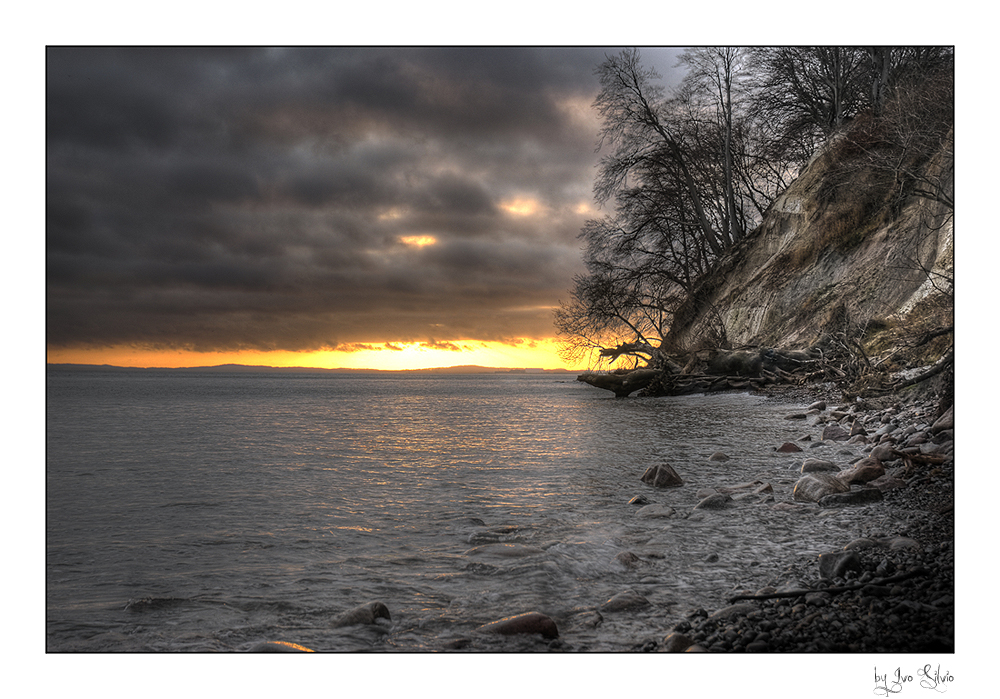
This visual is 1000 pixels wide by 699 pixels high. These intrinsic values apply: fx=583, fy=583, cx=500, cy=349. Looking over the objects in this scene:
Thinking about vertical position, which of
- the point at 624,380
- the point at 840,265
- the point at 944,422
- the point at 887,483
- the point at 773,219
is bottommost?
the point at 887,483

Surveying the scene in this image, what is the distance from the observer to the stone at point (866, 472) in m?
5.26

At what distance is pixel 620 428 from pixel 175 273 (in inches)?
333

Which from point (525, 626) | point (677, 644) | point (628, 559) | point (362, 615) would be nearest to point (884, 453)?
point (628, 559)

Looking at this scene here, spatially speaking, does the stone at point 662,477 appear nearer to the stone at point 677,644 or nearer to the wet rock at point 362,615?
the stone at point 677,644

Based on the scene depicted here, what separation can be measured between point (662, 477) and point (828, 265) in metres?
10.8

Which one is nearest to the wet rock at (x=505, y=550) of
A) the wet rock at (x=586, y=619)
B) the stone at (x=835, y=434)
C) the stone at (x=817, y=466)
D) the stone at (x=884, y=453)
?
the wet rock at (x=586, y=619)

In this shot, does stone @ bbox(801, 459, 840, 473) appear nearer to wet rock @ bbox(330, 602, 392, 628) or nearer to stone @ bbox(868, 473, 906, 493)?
stone @ bbox(868, 473, 906, 493)

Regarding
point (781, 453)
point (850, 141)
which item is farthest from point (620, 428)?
point (850, 141)

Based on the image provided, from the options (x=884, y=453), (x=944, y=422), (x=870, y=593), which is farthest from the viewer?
(x=884, y=453)

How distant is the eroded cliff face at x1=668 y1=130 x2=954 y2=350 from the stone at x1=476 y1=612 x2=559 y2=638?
458 centimetres

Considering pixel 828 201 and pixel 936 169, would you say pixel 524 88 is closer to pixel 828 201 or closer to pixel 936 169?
pixel 936 169

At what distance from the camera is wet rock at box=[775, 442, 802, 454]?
7.52 metres

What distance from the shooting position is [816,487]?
5.21m

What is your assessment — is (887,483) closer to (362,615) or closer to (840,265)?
(362,615)
